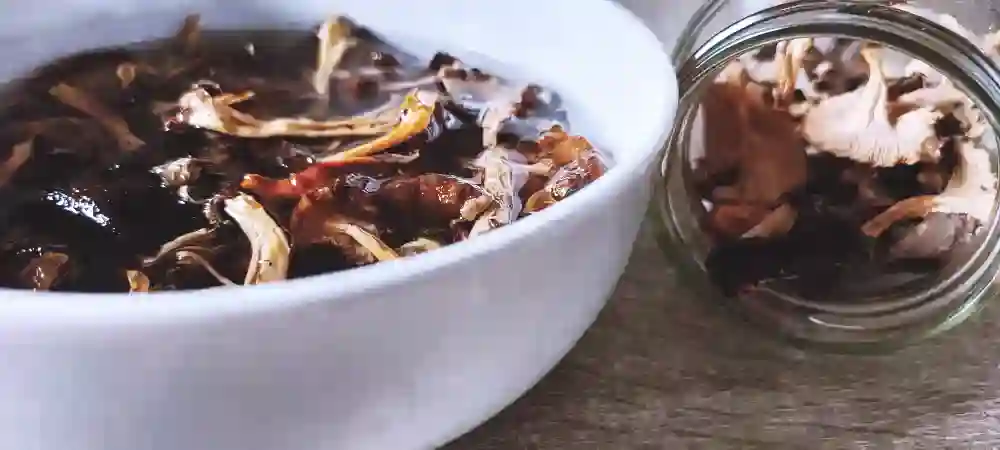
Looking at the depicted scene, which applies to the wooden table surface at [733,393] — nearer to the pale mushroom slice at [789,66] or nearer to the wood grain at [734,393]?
the wood grain at [734,393]

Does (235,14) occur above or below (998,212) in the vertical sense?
below

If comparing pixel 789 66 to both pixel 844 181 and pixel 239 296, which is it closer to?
pixel 844 181

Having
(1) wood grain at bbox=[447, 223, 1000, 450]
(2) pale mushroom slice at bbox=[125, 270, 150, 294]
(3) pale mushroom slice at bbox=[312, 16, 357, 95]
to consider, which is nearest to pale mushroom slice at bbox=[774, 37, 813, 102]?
(1) wood grain at bbox=[447, 223, 1000, 450]

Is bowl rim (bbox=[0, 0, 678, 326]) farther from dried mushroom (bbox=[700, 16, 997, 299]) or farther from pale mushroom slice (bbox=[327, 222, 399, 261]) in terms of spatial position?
dried mushroom (bbox=[700, 16, 997, 299])

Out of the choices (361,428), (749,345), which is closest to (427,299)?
(361,428)

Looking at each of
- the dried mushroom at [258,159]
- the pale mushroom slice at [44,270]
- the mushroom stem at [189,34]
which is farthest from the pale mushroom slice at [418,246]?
the mushroom stem at [189,34]

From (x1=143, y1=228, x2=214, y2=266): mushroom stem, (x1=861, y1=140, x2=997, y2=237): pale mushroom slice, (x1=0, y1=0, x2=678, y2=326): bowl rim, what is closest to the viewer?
(x1=0, y1=0, x2=678, y2=326): bowl rim

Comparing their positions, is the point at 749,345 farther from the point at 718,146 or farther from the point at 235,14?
the point at 235,14
